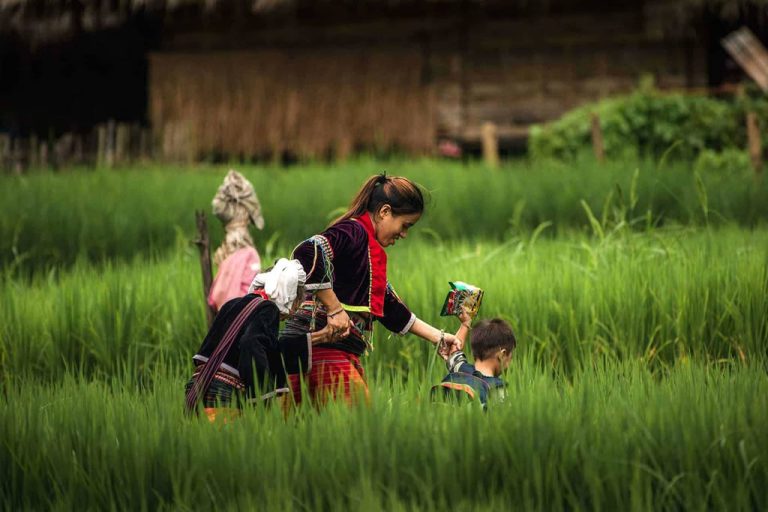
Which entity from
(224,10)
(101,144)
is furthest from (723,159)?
(101,144)

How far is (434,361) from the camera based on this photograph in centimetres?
411

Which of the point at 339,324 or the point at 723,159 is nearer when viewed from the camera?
the point at 339,324

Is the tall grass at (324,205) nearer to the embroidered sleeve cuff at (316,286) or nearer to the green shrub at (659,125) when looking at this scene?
the green shrub at (659,125)

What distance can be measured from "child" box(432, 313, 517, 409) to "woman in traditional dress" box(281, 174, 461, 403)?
0.27 meters

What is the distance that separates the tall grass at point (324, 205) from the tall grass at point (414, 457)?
142 inches

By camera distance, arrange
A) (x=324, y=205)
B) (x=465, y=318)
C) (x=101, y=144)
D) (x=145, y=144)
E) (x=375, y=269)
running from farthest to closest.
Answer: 1. (x=145, y=144)
2. (x=101, y=144)
3. (x=324, y=205)
4. (x=465, y=318)
5. (x=375, y=269)

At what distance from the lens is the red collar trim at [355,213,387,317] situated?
3465 mm

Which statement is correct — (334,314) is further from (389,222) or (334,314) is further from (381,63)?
(381,63)

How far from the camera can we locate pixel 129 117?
53.4 ft

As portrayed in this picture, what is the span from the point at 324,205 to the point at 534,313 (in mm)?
3311

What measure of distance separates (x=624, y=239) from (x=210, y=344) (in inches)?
109

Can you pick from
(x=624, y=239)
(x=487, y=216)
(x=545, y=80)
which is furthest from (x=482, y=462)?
(x=545, y=80)

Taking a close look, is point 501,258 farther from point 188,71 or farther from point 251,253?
point 188,71

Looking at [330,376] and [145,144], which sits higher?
[145,144]
